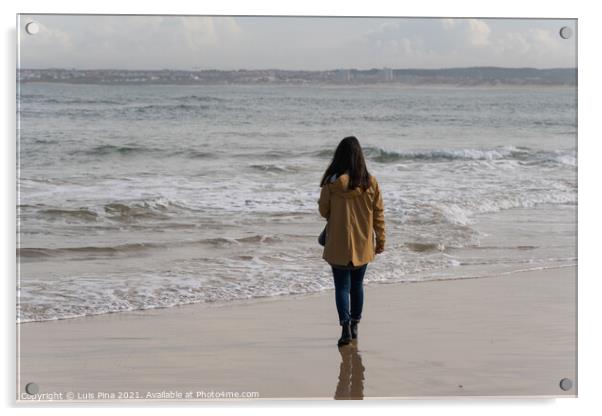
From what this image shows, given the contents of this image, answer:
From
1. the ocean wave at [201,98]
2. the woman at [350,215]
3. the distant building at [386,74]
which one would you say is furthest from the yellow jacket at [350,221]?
the ocean wave at [201,98]

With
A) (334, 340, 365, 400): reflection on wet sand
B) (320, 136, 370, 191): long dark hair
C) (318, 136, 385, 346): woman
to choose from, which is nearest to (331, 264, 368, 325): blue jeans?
(318, 136, 385, 346): woman

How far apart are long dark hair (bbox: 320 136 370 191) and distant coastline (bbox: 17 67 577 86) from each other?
1766mm

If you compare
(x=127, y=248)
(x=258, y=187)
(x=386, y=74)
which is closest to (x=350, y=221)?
(x=386, y=74)

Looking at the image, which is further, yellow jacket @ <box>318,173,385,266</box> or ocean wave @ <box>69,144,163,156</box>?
ocean wave @ <box>69,144,163,156</box>

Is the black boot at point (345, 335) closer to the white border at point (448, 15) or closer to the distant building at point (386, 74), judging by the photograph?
the white border at point (448, 15)

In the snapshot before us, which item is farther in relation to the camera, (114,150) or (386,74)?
(114,150)

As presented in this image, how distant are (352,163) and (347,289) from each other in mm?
674

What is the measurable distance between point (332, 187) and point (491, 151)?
7864mm

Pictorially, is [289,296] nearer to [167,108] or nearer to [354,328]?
[354,328]

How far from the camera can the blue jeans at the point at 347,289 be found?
517 centimetres

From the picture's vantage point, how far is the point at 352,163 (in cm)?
501

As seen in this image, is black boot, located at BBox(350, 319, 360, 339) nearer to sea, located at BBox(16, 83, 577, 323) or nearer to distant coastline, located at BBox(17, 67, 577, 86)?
sea, located at BBox(16, 83, 577, 323)

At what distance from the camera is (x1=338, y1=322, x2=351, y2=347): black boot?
5234 mm
